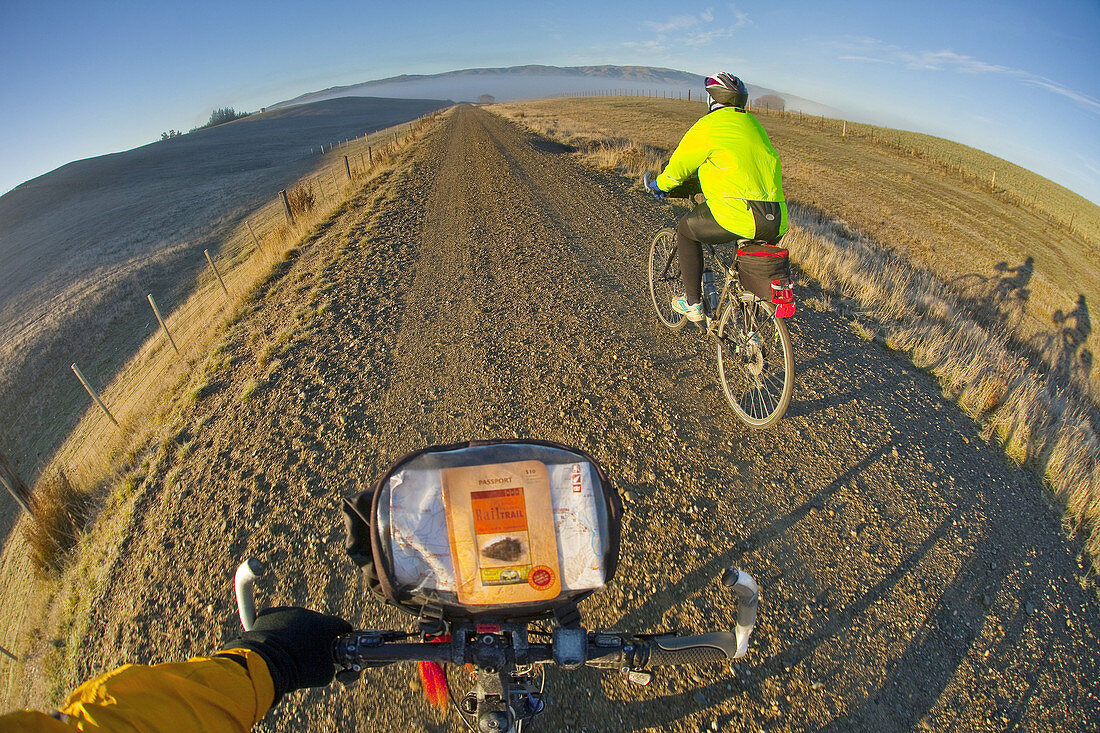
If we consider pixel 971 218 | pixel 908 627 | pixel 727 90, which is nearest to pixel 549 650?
pixel 908 627

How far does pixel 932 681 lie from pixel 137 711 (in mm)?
3181

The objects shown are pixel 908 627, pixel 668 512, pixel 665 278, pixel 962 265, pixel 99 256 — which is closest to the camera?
pixel 908 627

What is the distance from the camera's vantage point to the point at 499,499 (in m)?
1.42

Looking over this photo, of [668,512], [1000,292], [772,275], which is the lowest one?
[668,512]

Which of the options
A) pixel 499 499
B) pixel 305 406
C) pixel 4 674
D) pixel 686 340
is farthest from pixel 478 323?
pixel 4 674

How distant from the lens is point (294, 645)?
1.37 meters

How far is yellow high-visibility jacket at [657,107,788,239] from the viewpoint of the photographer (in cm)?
338

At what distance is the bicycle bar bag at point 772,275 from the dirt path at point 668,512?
1.15m

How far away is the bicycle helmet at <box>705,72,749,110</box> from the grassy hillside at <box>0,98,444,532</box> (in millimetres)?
11284

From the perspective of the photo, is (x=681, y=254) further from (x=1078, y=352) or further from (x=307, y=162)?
(x=307, y=162)

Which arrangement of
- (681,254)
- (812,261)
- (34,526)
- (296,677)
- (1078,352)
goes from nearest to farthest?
(296,677) → (34,526) → (681,254) → (812,261) → (1078,352)

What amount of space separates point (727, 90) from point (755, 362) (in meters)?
2.22

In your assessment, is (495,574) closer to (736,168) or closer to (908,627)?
(908,627)

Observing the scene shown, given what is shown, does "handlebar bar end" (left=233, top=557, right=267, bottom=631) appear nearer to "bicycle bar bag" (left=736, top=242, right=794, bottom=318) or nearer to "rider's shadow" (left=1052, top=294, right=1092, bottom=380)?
"bicycle bar bag" (left=736, top=242, right=794, bottom=318)
